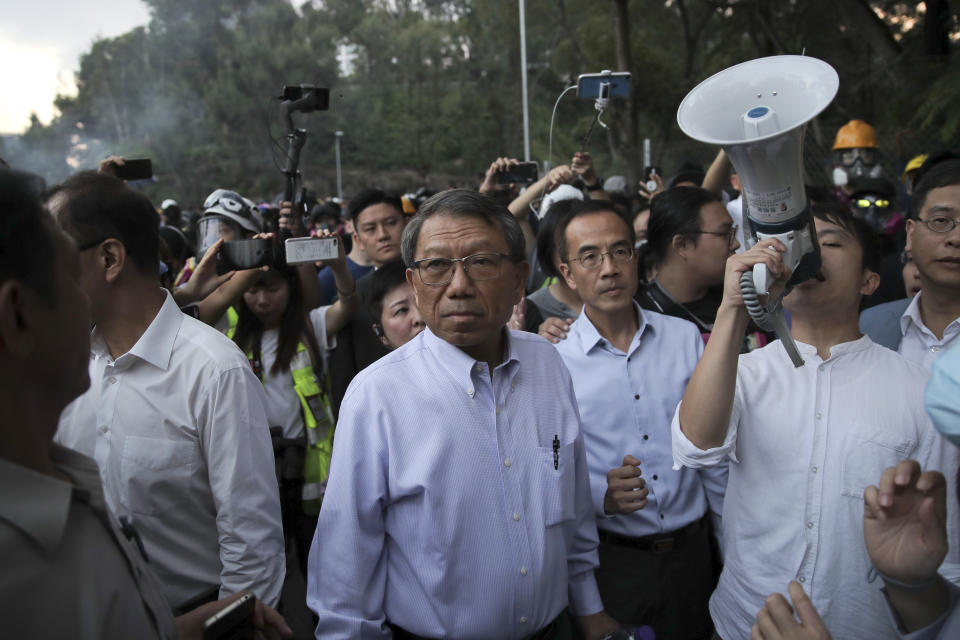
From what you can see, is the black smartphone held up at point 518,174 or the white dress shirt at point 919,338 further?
the black smartphone held up at point 518,174

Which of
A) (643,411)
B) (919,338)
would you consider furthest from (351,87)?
(919,338)

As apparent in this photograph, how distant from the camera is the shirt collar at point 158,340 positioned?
1993mm

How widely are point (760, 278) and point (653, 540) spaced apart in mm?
1199

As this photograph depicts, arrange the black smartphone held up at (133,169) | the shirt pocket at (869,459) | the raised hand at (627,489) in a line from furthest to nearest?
1. the black smartphone held up at (133,169)
2. the raised hand at (627,489)
3. the shirt pocket at (869,459)

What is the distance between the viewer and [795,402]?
6.29 ft

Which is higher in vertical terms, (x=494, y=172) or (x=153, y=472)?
(x=494, y=172)

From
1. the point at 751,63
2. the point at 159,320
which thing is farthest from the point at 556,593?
the point at 751,63

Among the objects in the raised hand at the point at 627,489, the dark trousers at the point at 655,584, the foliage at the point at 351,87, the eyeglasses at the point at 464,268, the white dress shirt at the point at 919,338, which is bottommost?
the dark trousers at the point at 655,584

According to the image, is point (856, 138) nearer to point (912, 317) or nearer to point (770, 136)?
point (912, 317)

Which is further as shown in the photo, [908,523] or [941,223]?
[941,223]

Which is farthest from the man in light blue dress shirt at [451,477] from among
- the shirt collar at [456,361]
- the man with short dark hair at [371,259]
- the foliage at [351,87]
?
the foliage at [351,87]

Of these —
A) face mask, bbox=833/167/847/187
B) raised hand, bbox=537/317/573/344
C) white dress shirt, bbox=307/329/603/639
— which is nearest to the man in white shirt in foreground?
white dress shirt, bbox=307/329/603/639

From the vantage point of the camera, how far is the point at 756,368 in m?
2.02

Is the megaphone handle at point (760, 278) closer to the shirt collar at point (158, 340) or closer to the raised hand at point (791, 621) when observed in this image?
the raised hand at point (791, 621)
